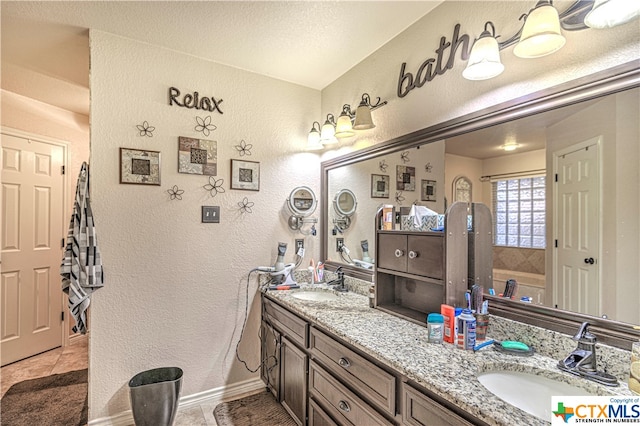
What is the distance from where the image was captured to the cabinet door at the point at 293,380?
1818 mm

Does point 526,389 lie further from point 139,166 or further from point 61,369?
point 61,369

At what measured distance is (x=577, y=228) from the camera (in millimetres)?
1188

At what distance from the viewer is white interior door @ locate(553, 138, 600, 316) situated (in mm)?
1136

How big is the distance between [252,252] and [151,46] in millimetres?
1608

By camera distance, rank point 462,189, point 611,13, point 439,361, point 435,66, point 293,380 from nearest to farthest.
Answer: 1. point 611,13
2. point 439,361
3. point 462,189
4. point 435,66
5. point 293,380

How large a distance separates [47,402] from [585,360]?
10.7 ft

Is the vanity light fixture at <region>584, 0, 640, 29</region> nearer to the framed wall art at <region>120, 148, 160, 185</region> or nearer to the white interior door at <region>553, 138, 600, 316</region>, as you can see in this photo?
the white interior door at <region>553, 138, 600, 316</region>

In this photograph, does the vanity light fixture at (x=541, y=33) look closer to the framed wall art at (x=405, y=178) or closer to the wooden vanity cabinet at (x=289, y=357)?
the framed wall art at (x=405, y=178)

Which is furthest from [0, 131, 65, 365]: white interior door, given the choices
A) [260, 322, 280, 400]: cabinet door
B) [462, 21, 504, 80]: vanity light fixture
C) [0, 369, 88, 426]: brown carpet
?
[462, 21, 504, 80]: vanity light fixture

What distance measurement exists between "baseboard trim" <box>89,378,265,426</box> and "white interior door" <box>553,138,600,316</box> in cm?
216

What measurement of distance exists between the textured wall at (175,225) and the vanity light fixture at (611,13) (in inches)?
78.8

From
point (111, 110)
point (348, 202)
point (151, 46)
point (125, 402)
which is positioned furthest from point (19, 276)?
point (348, 202)

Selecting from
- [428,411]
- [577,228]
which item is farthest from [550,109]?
[428,411]

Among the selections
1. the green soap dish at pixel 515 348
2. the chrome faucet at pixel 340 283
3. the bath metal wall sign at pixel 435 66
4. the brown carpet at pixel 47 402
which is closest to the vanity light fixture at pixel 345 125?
the bath metal wall sign at pixel 435 66
